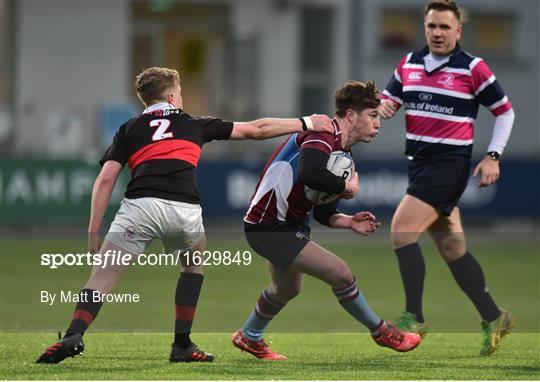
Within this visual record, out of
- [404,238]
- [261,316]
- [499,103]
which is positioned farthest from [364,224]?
[499,103]

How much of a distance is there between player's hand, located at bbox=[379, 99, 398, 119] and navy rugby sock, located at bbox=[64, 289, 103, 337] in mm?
2476

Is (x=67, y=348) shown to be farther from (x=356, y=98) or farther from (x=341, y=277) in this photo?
(x=356, y=98)

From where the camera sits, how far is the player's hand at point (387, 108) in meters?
9.10

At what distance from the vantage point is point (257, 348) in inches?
337

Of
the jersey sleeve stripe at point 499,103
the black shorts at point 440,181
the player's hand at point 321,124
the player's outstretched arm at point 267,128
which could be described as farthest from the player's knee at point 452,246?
the player's outstretched arm at point 267,128

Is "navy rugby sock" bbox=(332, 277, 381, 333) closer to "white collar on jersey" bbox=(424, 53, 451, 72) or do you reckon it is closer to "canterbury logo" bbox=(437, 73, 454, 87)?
"canterbury logo" bbox=(437, 73, 454, 87)

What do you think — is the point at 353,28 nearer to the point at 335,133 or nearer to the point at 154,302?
the point at 154,302

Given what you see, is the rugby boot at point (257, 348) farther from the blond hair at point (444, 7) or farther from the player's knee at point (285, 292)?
the blond hair at point (444, 7)

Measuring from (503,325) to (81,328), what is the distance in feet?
10.1

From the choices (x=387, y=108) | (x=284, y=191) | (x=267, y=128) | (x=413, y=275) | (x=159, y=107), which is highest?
(x=159, y=107)

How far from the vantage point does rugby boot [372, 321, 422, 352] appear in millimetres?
8258

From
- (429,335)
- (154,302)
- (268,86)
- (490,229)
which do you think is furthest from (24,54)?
(429,335)

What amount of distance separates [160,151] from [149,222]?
41 cm

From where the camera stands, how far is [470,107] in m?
9.20
